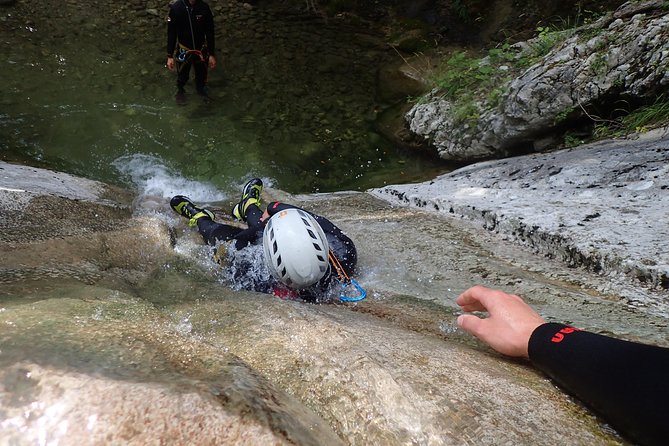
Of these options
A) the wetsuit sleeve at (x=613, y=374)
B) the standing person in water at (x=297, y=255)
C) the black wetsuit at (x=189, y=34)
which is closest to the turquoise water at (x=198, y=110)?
the black wetsuit at (x=189, y=34)

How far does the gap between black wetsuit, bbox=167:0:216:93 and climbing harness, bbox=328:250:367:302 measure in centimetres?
554

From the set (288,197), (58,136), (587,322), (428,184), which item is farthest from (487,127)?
(58,136)

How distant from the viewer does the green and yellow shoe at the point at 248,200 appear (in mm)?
5117

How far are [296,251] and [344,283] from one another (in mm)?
495

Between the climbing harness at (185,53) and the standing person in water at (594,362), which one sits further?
the climbing harness at (185,53)

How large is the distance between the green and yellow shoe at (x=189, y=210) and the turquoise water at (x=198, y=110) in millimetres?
1621

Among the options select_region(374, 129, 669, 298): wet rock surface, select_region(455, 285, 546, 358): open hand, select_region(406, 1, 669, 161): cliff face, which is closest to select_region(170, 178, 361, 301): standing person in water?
select_region(374, 129, 669, 298): wet rock surface

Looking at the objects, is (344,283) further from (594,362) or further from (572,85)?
(572,85)

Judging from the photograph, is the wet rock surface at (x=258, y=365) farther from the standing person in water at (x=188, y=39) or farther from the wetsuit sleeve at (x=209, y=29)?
the wetsuit sleeve at (x=209, y=29)

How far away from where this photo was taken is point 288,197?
5777 mm

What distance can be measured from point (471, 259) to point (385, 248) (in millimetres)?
835

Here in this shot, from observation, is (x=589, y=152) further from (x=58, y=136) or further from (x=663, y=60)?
(x=58, y=136)

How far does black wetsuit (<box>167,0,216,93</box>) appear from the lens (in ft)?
23.4

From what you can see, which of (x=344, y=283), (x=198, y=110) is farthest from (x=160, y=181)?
(x=344, y=283)
